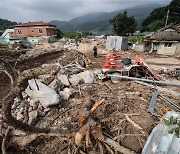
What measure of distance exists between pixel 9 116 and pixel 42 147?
1.83 meters

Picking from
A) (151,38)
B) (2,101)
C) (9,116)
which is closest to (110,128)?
(9,116)

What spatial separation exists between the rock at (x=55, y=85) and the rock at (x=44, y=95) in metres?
0.39

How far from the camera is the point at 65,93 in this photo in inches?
239

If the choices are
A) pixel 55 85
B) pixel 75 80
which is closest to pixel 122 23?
pixel 75 80

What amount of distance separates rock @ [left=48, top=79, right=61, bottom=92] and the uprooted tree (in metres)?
33.1

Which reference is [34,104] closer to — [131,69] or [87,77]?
[87,77]

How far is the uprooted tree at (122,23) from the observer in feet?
120

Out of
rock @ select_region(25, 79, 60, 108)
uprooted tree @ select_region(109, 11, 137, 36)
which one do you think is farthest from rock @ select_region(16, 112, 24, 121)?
uprooted tree @ select_region(109, 11, 137, 36)

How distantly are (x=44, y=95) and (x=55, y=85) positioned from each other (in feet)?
3.18

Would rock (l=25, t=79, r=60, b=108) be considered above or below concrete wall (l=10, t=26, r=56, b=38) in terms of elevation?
below

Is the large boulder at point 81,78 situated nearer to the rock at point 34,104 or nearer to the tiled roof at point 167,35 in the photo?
the rock at point 34,104

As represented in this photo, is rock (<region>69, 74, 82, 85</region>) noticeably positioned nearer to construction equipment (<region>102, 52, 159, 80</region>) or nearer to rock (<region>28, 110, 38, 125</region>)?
construction equipment (<region>102, 52, 159, 80</region>)

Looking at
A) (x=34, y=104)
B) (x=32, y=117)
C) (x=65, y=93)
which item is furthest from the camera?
(x=65, y=93)

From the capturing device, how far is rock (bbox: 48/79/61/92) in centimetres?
619
